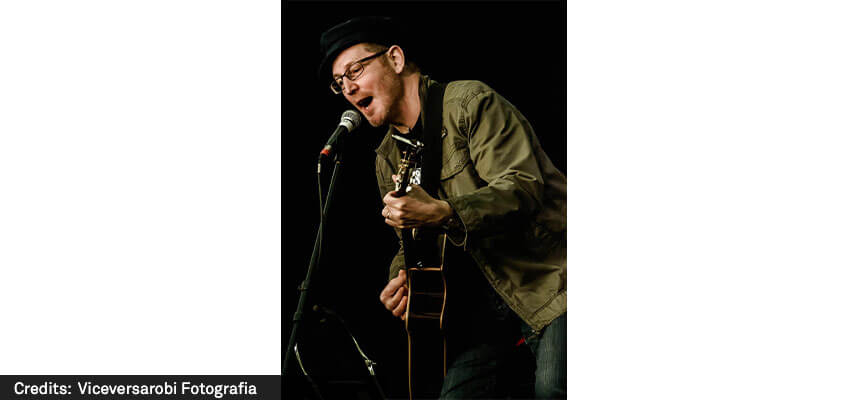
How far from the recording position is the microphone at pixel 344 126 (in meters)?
2.42

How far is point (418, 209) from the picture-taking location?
7.25 ft

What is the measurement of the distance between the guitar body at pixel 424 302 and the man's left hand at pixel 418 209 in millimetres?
97

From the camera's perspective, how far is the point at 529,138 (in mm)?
2410

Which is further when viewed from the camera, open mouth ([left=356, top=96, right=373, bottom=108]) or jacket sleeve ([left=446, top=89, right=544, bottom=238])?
open mouth ([left=356, top=96, right=373, bottom=108])

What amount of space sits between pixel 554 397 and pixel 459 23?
51.9 inches

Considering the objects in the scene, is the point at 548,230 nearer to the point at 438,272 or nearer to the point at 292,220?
the point at 438,272

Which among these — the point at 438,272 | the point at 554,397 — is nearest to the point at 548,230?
the point at 438,272

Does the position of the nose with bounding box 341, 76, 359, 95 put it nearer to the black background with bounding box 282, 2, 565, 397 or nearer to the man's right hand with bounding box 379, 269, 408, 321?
the black background with bounding box 282, 2, 565, 397

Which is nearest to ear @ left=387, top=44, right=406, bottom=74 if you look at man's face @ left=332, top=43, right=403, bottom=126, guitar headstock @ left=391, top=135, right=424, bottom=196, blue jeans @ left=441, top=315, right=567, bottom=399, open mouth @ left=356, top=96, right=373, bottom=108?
man's face @ left=332, top=43, right=403, bottom=126

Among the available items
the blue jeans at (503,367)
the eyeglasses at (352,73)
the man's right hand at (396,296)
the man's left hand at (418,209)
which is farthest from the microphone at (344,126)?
the blue jeans at (503,367)

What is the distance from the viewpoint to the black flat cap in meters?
2.55

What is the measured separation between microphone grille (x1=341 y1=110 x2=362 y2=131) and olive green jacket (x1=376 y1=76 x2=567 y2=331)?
0.48 feet
